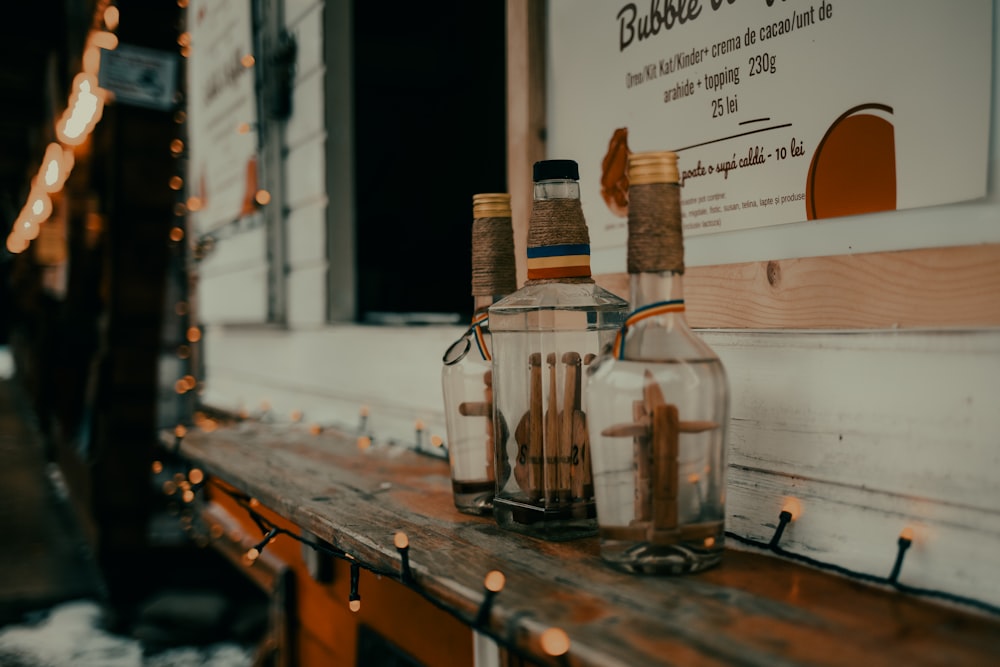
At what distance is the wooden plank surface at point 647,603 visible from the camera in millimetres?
615

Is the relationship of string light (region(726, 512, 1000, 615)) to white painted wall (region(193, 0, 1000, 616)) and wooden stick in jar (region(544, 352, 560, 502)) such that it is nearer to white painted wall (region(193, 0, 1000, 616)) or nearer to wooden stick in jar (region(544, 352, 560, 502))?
white painted wall (region(193, 0, 1000, 616))

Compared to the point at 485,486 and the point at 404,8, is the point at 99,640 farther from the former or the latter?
the point at 485,486

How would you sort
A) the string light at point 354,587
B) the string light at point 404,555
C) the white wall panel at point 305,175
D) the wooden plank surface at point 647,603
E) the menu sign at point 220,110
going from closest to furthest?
1. the wooden plank surface at point 647,603
2. the string light at point 404,555
3. the string light at point 354,587
4. the white wall panel at point 305,175
5. the menu sign at point 220,110

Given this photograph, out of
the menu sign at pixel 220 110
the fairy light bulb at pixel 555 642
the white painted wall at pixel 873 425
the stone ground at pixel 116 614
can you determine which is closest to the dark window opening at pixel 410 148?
the menu sign at pixel 220 110

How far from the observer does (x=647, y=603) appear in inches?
28.0

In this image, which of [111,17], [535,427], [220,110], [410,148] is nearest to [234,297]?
[220,110]

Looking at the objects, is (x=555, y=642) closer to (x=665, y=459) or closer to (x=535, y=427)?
(x=665, y=459)

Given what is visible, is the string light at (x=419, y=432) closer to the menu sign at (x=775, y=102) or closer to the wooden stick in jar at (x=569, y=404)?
the menu sign at (x=775, y=102)

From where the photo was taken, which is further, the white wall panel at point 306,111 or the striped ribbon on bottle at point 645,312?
the white wall panel at point 306,111

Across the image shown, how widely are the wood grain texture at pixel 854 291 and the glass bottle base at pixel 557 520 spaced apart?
29 centimetres

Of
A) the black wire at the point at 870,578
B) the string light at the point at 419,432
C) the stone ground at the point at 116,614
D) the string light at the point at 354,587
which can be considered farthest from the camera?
the stone ground at the point at 116,614

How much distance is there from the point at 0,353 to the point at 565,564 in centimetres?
2574

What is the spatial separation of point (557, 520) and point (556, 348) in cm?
19

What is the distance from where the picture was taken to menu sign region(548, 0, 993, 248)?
2.61 feet
